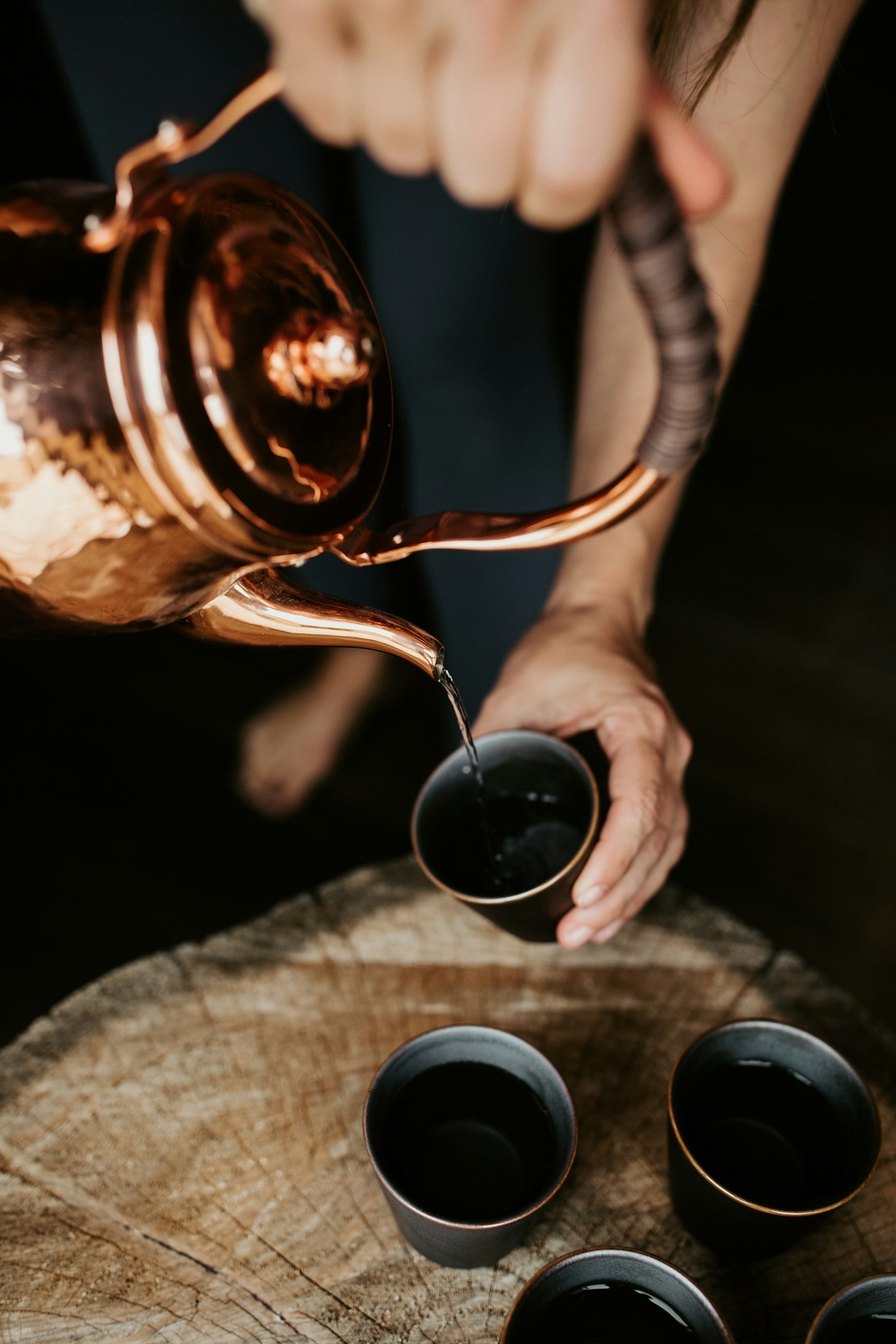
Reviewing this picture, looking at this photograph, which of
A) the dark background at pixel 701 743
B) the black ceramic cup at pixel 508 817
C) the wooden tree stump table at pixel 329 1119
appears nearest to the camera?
the wooden tree stump table at pixel 329 1119

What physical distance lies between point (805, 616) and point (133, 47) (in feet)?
4.35

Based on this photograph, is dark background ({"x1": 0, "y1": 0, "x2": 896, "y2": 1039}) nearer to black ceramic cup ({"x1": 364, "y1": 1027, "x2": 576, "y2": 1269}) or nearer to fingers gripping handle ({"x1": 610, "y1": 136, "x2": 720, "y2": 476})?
black ceramic cup ({"x1": 364, "y1": 1027, "x2": 576, "y2": 1269})

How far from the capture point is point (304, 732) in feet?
5.03

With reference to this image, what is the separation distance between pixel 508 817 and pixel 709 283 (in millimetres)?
432

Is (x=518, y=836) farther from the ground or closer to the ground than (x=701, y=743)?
farther from the ground

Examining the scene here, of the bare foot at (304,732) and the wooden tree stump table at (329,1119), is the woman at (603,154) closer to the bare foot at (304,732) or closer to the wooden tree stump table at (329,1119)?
the wooden tree stump table at (329,1119)

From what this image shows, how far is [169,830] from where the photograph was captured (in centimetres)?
146

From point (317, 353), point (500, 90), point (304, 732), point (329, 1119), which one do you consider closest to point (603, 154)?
point (500, 90)

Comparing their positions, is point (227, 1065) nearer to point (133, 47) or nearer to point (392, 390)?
point (392, 390)

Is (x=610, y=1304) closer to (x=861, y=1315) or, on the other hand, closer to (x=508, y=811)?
(x=861, y=1315)

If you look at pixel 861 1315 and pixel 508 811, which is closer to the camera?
pixel 861 1315

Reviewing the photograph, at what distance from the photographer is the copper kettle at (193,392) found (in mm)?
391

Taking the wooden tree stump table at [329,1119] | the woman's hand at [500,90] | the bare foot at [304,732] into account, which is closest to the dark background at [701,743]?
the bare foot at [304,732]

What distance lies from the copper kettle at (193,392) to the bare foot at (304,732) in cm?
102
